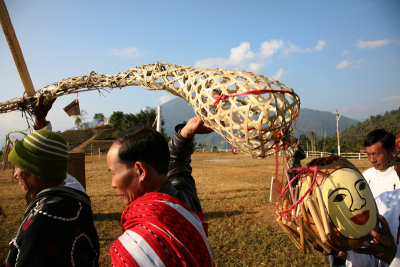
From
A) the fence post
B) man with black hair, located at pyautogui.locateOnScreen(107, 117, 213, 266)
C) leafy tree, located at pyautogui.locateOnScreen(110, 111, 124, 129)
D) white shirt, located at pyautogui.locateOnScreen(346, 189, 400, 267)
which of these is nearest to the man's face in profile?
white shirt, located at pyautogui.locateOnScreen(346, 189, 400, 267)

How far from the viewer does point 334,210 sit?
1.59 m

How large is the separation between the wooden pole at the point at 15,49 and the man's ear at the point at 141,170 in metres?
3.01

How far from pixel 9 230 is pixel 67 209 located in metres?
5.42

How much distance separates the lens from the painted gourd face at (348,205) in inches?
62.6

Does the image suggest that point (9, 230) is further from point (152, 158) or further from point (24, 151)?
point (152, 158)

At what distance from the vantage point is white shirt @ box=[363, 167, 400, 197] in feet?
9.48

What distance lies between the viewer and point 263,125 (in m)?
1.51

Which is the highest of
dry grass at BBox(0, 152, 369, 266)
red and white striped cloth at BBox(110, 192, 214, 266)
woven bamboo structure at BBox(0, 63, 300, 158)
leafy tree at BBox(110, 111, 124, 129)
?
leafy tree at BBox(110, 111, 124, 129)

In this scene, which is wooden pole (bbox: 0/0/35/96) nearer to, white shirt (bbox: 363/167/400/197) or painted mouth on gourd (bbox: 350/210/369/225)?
painted mouth on gourd (bbox: 350/210/369/225)

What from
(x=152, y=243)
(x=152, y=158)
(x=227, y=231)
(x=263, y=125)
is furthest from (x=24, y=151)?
(x=227, y=231)

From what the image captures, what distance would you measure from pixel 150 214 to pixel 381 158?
10.2 feet

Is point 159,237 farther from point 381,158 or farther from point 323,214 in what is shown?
point 381,158

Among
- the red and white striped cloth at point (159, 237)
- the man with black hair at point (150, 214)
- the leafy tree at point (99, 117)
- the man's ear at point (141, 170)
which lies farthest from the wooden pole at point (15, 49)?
the leafy tree at point (99, 117)

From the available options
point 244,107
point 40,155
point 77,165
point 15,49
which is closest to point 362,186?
point 244,107
